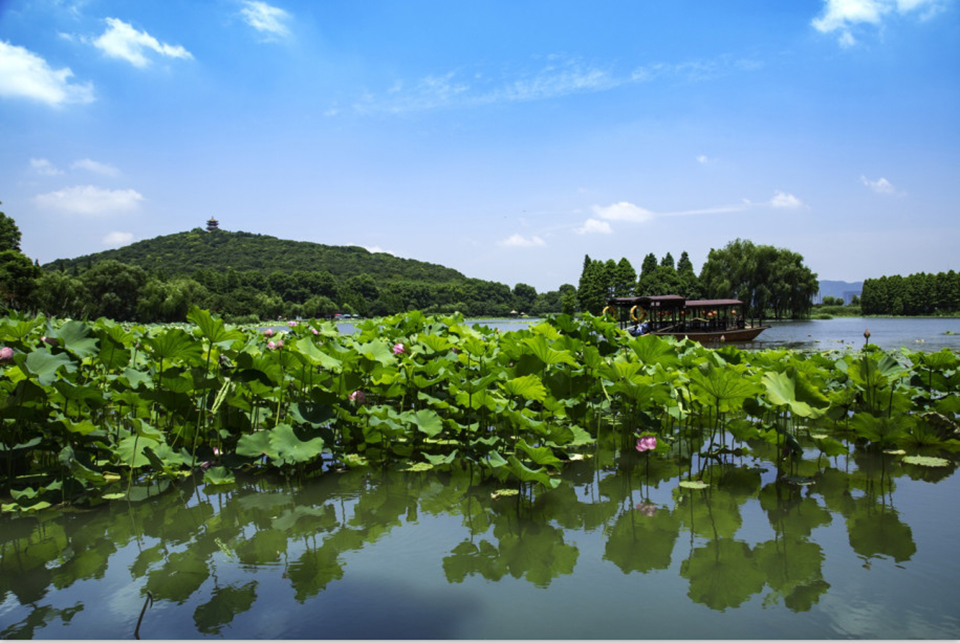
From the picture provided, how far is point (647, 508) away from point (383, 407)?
1511 millimetres

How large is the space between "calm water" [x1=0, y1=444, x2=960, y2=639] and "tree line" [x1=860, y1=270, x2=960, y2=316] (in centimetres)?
7531

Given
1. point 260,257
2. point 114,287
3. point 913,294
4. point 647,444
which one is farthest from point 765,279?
point 260,257

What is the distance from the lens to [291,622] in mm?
1630

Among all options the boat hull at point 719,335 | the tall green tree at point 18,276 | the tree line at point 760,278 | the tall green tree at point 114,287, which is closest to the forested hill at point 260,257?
the tall green tree at point 114,287

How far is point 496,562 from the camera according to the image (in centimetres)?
203

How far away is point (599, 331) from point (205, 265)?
324ft

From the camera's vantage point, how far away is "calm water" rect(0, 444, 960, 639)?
162cm

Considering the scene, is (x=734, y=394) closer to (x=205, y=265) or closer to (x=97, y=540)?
(x=97, y=540)

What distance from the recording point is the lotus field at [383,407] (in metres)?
2.71

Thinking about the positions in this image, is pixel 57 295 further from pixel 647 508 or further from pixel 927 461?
pixel 927 461

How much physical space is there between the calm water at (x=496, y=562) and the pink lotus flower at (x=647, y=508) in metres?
0.05

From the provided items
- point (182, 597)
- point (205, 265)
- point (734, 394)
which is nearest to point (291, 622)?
point (182, 597)

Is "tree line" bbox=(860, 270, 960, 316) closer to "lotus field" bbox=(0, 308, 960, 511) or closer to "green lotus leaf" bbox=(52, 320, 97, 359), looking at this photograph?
"lotus field" bbox=(0, 308, 960, 511)

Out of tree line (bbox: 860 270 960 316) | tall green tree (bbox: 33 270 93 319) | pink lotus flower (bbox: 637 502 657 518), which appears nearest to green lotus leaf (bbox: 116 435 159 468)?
pink lotus flower (bbox: 637 502 657 518)
